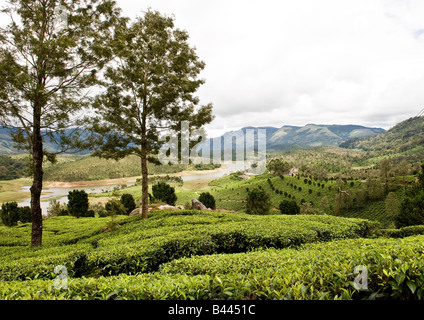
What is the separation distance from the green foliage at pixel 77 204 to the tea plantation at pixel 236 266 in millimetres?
28140

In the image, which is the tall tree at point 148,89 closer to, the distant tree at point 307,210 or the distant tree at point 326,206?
the distant tree at point 307,210

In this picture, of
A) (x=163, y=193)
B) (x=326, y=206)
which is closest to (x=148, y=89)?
(x=163, y=193)

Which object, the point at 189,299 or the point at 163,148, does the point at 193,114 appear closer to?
the point at 163,148

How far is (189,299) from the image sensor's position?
3.16 meters

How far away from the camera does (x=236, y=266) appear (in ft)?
16.2

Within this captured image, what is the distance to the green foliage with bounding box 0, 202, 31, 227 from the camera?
31.8 m

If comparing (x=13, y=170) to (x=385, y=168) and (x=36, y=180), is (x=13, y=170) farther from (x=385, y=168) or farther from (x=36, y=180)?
(x=385, y=168)

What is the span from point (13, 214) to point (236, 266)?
136ft

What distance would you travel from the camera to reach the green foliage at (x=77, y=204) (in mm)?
37438

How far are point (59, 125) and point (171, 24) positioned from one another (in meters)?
9.35

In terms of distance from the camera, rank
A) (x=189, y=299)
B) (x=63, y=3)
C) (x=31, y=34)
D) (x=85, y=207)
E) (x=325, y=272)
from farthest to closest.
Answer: (x=85, y=207)
(x=63, y=3)
(x=31, y=34)
(x=325, y=272)
(x=189, y=299)
